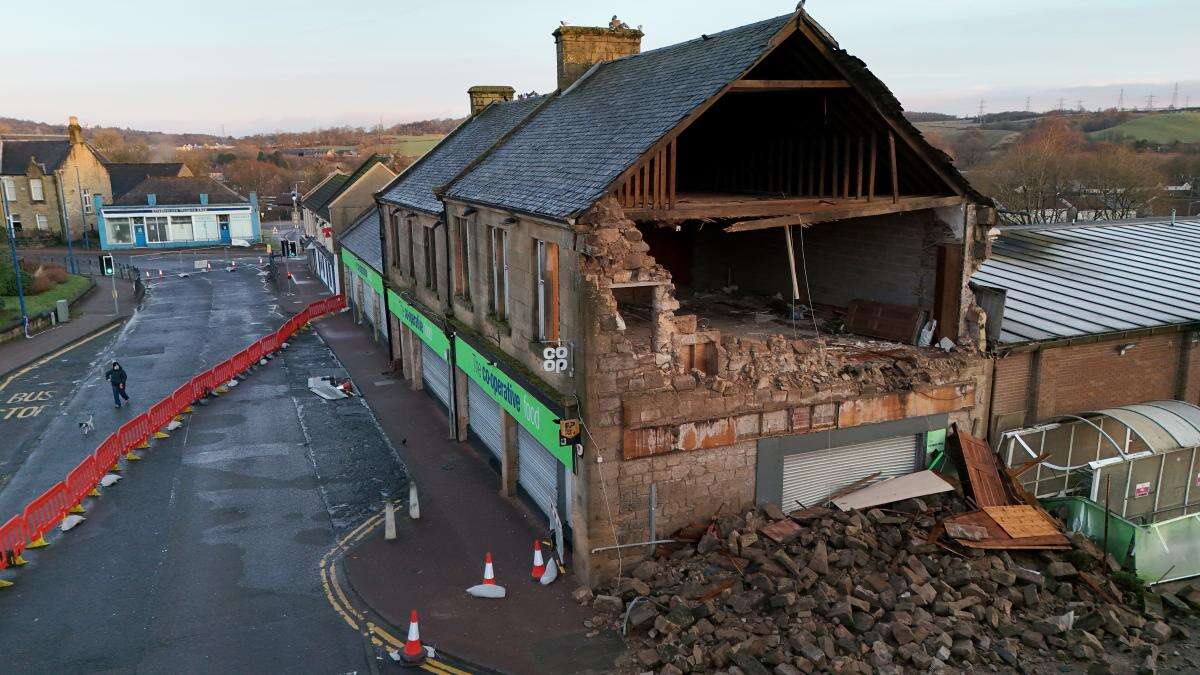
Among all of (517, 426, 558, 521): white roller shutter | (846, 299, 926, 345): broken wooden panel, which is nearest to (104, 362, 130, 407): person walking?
(517, 426, 558, 521): white roller shutter

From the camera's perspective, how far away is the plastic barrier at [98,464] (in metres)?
14.5

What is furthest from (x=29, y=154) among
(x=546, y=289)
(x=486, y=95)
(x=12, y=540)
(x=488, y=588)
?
(x=488, y=588)

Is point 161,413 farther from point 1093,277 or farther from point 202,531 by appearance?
point 1093,277

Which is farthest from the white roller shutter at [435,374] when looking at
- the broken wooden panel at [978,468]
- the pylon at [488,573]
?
the broken wooden panel at [978,468]

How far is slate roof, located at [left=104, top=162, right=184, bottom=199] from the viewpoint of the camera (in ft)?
244

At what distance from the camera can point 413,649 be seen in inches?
434

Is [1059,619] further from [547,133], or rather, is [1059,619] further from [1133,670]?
Result: [547,133]

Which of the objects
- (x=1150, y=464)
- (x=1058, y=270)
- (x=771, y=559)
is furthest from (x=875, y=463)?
(x=1058, y=270)

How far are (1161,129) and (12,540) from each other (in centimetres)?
11824

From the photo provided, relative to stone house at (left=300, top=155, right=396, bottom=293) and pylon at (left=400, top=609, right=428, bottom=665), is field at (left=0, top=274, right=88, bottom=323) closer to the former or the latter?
stone house at (left=300, top=155, right=396, bottom=293)

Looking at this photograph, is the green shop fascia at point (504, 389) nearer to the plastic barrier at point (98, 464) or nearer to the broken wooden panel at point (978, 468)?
the plastic barrier at point (98, 464)

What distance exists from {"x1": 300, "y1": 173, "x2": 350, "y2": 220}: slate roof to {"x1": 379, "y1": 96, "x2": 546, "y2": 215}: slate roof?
23.1 m

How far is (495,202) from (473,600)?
708 cm

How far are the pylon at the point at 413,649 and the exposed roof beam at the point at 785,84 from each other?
912 cm
